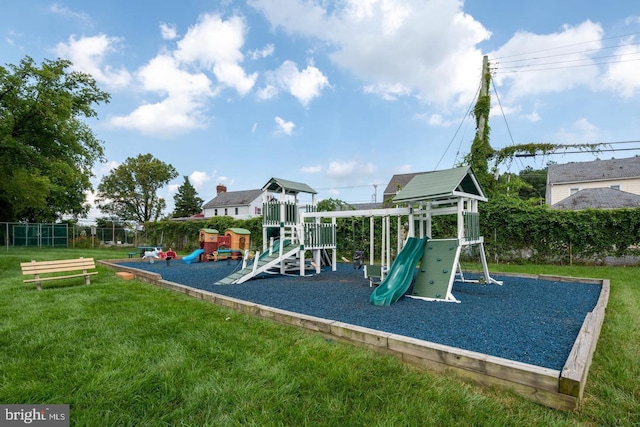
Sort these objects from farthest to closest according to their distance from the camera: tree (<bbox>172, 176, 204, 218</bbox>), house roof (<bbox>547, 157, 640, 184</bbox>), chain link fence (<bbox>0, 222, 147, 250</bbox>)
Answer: tree (<bbox>172, 176, 204, 218</bbox>) → house roof (<bbox>547, 157, 640, 184</bbox>) → chain link fence (<bbox>0, 222, 147, 250</bbox>)

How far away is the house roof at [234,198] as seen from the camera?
1677 inches

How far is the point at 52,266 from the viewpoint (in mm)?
7500

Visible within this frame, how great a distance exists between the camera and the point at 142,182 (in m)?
47.4

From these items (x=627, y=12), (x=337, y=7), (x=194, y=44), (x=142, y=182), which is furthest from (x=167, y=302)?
(x=142, y=182)

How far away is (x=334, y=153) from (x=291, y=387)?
16134 millimetres

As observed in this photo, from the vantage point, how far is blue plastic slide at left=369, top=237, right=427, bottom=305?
223 inches

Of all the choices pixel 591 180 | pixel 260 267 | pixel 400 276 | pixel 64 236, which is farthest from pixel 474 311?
pixel 591 180

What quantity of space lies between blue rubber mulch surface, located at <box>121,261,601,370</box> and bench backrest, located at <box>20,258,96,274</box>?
263 cm

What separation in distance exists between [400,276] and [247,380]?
4.03 meters

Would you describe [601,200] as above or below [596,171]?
below

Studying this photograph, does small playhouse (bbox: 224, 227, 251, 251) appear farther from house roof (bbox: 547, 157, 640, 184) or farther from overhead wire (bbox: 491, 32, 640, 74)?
house roof (bbox: 547, 157, 640, 184)

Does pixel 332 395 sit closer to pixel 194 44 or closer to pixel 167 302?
pixel 167 302

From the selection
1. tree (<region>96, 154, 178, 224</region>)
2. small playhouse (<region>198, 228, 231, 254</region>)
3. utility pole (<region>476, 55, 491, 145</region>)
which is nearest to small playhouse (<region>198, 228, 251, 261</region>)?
small playhouse (<region>198, 228, 231, 254</region>)

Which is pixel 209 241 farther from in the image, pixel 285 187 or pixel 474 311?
pixel 474 311
